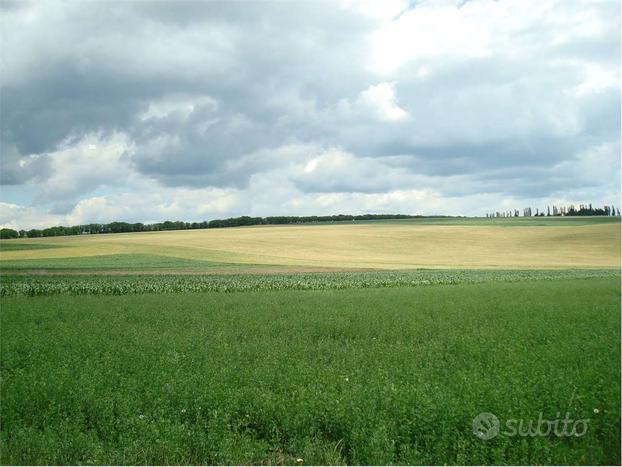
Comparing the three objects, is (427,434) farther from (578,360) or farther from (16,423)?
(16,423)

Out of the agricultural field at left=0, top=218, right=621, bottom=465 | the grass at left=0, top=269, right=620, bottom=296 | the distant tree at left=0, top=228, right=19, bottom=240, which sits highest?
the distant tree at left=0, top=228, right=19, bottom=240

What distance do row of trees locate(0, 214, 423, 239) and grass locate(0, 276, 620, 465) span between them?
67.8 metres

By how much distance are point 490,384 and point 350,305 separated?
578 inches

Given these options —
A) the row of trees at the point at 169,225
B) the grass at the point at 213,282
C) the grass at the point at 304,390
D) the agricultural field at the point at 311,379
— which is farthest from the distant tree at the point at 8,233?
the grass at the point at 304,390

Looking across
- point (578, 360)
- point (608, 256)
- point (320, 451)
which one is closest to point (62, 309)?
point (320, 451)

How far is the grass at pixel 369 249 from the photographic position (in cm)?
6712

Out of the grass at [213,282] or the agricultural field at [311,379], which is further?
the grass at [213,282]

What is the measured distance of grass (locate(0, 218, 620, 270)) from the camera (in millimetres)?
67125

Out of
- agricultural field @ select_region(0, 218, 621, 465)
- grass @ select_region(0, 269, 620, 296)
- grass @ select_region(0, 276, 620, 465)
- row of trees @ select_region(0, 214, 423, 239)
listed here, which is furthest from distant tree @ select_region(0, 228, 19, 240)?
grass @ select_region(0, 276, 620, 465)

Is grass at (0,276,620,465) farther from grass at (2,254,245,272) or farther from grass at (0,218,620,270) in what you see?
grass at (0,218,620,270)

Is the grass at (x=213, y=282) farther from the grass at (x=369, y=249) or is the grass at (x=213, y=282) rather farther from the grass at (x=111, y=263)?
the grass at (x=369, y=249)

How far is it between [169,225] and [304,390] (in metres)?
122

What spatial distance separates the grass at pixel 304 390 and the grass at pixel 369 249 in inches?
1699

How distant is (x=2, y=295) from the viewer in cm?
3384
